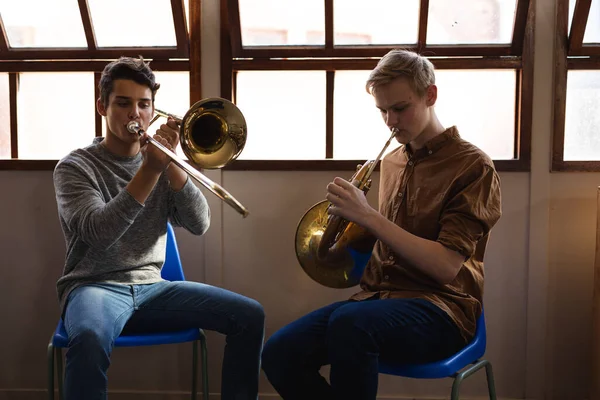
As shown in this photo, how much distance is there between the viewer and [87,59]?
2750 millimetres

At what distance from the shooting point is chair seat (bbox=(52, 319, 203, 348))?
6.72 ft

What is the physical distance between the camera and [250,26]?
8.84ft

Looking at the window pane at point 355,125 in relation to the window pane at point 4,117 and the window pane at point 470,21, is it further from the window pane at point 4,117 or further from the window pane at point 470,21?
the window pane at point 4,117

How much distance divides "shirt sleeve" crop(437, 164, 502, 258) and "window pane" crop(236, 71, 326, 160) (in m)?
0.97

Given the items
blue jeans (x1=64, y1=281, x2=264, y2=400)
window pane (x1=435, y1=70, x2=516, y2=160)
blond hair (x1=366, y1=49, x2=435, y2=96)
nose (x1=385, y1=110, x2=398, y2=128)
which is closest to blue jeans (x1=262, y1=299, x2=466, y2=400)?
blue jeans (x1=64, y1=281, x2=264, y2=400)

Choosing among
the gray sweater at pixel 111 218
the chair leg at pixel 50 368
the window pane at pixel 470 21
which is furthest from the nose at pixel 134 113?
the window pane at pixel 470 21

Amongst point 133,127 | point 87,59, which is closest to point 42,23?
point 87,59

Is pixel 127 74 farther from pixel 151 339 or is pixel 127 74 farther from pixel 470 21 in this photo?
pixel 470 21

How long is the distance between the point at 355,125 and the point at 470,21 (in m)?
0.61

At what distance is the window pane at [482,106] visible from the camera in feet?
8.84

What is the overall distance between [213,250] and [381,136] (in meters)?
0.83

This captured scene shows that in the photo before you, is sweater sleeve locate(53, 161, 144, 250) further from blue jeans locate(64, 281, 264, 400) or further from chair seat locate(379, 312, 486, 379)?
chair seat locate(379, 312, 486, 379)

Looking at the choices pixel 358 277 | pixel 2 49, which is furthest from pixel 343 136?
Result: pixel 2 49

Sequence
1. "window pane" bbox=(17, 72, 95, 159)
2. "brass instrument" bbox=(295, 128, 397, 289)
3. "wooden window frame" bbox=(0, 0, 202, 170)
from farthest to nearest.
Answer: "window pane" bbox=(17, 72, 95, 159), "wooden window frame" bbox=(0, 0, 202, 170), "brass instrument" bbox=(295, 128, 397, 289)
